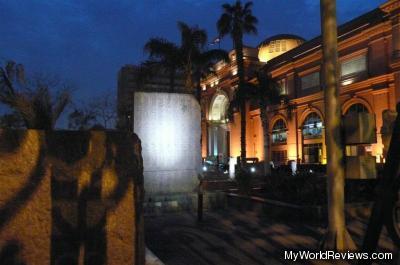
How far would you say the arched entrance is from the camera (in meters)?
60.1

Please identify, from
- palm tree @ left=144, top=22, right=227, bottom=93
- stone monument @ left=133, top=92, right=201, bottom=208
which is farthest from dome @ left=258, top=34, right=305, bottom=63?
stone monument @ left=133, top=92, right=201, bottom=208

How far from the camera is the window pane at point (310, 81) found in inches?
1555

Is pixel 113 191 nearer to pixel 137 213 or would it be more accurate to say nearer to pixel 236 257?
pixel 137 213

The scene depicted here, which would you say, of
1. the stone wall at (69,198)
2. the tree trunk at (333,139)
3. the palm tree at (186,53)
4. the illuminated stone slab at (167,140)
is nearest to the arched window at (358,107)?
the palm tree at (186,53)

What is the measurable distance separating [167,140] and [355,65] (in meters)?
28.2

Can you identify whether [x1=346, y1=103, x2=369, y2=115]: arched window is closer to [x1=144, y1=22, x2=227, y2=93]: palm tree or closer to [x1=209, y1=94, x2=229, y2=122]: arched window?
[x1=144, y1=22, x2=227, y2=93]: palm tree

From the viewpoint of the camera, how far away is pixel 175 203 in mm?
11172

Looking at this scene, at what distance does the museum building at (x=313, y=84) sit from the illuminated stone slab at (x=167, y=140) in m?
10.6

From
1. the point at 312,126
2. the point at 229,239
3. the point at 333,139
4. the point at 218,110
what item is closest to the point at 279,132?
the point at 312,126

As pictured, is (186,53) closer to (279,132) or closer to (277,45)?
(279,132)

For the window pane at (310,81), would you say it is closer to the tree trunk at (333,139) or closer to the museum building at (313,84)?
the museum building at (313,84)

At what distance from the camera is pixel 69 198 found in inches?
118

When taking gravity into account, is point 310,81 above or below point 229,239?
above

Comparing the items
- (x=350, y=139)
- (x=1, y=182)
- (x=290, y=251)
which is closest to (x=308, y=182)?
(x=290, y=251)
